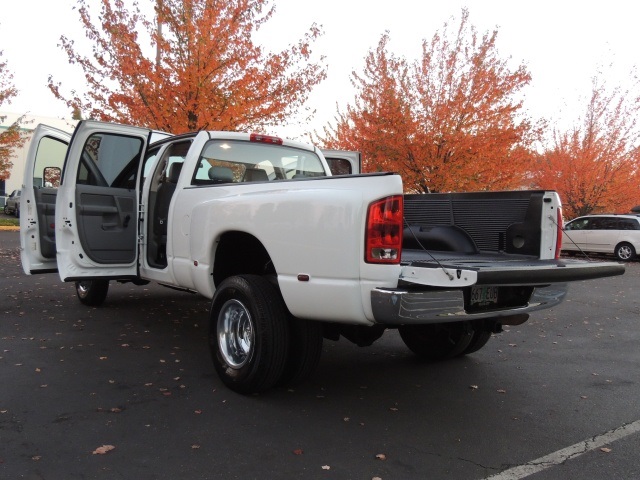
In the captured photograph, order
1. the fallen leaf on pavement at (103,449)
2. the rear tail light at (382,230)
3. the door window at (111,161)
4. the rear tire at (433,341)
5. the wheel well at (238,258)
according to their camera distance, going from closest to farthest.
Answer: the fallen leaf on pavement at (103,449) → the rear tail light at (382,230) → the wheel well at (238,258) → the rear tire at (433,341) → the door window at (111,161)

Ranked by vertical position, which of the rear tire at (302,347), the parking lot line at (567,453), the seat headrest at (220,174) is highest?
the seat headrest at (220,174)

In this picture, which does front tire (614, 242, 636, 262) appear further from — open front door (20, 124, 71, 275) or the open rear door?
open front door (20, 124, 71, 275)

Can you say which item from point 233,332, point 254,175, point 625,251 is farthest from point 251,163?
point 625,251

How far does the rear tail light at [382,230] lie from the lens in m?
3.25

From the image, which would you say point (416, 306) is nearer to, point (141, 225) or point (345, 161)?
point (141, 225)

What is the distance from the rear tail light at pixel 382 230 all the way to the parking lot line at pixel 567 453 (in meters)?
1.34

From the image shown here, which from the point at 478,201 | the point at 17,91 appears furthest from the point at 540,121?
the point at 17,91

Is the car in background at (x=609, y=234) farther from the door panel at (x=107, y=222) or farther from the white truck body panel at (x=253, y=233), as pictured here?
the door panel at (x=107, y=222)

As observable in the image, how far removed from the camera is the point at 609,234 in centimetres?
1881

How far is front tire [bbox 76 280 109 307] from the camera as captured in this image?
7223mm

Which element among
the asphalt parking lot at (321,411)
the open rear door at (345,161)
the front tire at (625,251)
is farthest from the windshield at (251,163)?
the front tire at (625,251)

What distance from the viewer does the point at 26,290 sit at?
8609mm

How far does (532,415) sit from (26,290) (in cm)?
777

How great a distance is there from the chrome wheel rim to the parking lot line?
2.07 metres
